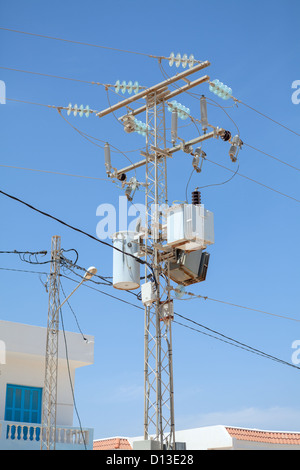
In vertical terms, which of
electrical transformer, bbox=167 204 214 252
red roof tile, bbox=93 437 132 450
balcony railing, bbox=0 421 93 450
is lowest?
balcony railing, bbox=0 421 93 450

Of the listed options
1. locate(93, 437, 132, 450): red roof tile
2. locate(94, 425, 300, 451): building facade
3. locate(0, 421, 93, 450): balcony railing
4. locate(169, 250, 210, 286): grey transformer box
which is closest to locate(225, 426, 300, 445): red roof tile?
locate(94, 425, 300, 451): building facade

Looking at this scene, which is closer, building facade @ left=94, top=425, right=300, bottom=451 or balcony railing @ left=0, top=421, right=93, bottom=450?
balcony railing @ left=0, top=421, right=93, bottom=450

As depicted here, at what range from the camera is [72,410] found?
A: 2494 cm

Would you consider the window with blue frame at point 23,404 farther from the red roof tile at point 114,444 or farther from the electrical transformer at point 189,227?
the electrical transformer at point 189,227

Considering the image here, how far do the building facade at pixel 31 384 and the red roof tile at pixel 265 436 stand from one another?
5.51 metres

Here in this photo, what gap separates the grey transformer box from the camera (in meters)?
15.0

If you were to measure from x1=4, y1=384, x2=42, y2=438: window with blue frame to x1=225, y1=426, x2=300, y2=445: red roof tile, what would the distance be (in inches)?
266

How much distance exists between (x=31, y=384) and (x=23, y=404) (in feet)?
2.35

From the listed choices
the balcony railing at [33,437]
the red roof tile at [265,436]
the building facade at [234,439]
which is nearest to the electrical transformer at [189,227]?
the balcony railing at [33,437]

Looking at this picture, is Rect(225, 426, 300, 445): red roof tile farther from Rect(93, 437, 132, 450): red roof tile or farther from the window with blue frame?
the window with blue frame
